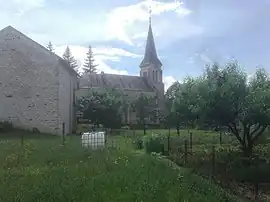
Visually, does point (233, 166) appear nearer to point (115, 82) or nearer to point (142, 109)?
point (142, 109)

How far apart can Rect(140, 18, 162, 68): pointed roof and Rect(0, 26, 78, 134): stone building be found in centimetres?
5176

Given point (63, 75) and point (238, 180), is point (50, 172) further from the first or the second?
point (63, 75)

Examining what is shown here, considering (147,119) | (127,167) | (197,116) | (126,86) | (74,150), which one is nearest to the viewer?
(127,167)

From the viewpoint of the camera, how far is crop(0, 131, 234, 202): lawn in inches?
286

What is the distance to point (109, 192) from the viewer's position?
7555 millimetres

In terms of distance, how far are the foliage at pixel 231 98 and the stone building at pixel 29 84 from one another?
49.3ft

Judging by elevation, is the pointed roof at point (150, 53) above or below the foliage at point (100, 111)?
above

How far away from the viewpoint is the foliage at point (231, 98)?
60.8 feet

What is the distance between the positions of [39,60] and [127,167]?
23.5 meters

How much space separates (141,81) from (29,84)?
48210 mm

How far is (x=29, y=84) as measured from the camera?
107 feet

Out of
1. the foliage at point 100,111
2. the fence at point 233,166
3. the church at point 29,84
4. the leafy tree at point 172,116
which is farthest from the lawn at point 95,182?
the foliage at point 100,111

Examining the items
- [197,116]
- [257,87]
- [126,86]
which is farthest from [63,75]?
[126,86]

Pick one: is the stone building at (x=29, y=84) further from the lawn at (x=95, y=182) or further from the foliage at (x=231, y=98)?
the lawn at (x=95, y=182)
